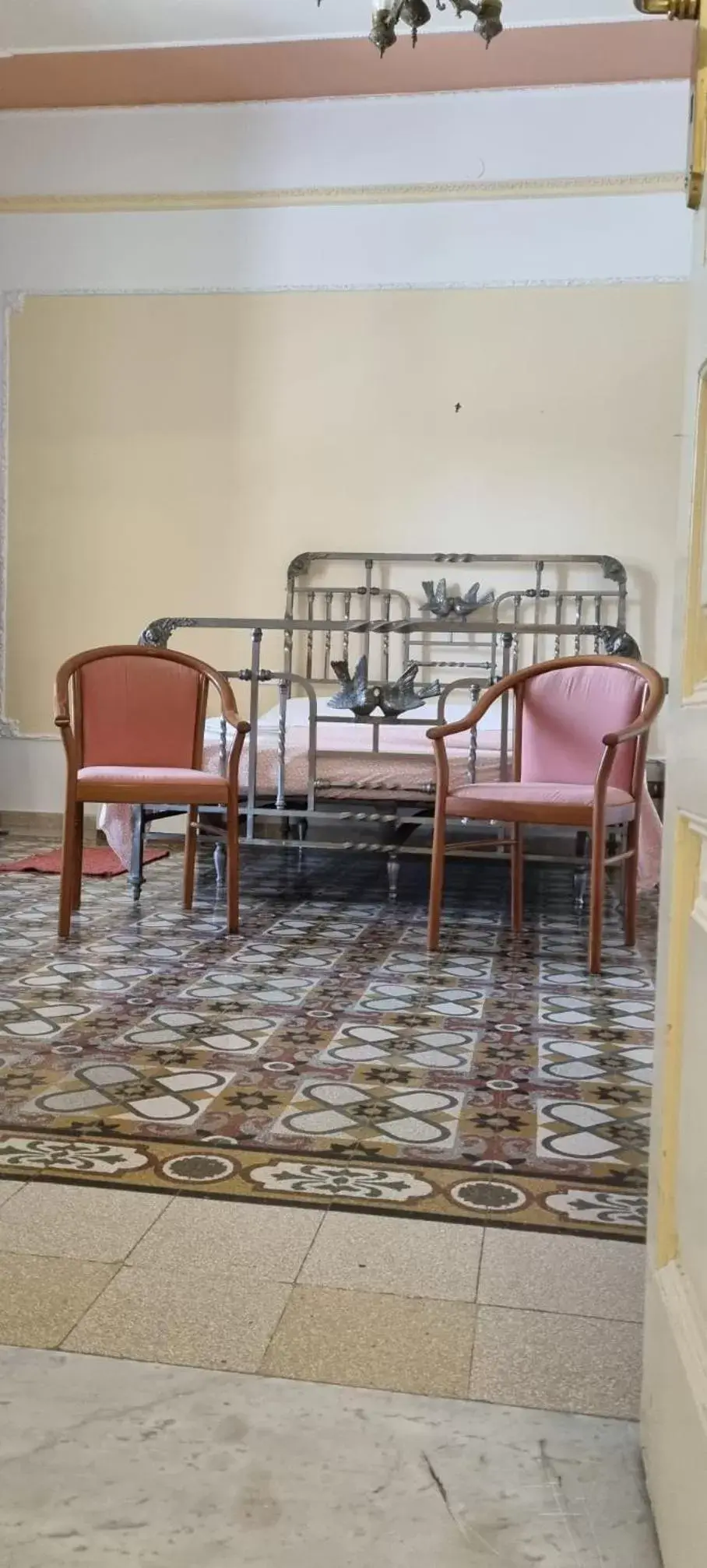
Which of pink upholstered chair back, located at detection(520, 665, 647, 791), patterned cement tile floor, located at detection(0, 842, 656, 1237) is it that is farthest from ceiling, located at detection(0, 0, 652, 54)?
patterned cement tile floor, located at detection(0, 842, 656, 1237)

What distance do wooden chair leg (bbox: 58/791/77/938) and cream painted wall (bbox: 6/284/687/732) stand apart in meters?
2.93

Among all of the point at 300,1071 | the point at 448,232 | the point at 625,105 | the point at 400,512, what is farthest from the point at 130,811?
the point at 625,105

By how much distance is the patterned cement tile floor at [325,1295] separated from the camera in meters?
1.19

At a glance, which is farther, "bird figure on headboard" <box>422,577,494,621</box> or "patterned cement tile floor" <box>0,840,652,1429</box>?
"bird figure on headboard" <box>422,577,494,621</box>

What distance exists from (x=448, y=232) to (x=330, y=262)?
0.60 meters

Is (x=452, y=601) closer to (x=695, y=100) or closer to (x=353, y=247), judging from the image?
(x=353, y=247)

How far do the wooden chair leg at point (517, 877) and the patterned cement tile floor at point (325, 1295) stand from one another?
6.75 ft

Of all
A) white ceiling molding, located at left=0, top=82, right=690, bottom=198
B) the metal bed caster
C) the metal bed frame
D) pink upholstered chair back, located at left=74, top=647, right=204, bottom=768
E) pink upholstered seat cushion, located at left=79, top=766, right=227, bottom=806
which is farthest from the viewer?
the metal bed frame

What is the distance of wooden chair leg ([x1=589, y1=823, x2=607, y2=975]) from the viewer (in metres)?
3.08

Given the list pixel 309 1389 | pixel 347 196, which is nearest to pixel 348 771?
pixel 309 1389

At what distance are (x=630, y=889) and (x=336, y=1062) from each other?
150 cm

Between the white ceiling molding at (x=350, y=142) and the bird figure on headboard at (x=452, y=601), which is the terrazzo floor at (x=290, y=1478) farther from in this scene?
the white ceiling molding at (x=350, y=142)

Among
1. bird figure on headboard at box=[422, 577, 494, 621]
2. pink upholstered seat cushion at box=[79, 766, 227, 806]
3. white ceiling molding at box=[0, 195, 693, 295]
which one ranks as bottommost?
pink upholstered seat cushion at box=[79, 766, 227, 806]

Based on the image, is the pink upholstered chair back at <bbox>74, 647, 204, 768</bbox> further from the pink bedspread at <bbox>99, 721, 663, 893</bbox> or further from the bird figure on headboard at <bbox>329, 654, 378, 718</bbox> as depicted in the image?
the bird figure on headboard at <bbox>329, 654, 378, 718</bbox>
